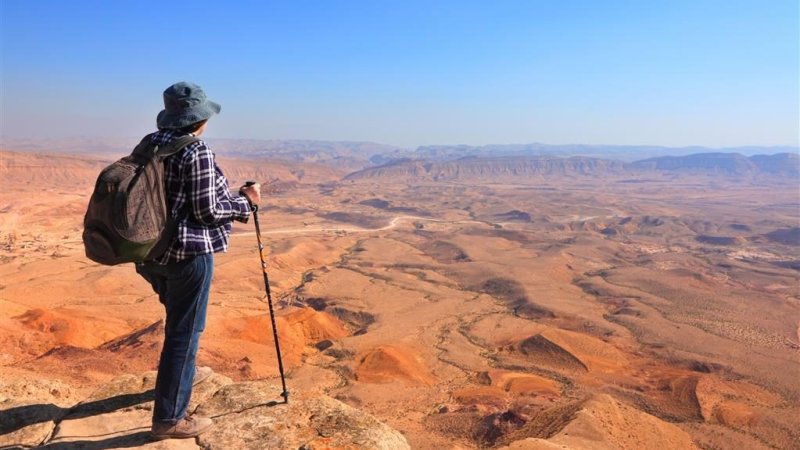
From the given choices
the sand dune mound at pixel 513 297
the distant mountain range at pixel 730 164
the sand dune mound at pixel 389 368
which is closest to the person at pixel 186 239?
the sand dune mound at pixel 389 368

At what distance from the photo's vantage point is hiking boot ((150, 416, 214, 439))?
302 cm

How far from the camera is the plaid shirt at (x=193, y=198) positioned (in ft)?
8.51

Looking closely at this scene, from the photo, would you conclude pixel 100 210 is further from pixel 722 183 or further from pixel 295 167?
pixel 722 183

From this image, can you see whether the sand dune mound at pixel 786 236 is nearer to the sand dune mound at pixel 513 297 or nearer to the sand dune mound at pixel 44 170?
the sand dune mound at pixel 513 297

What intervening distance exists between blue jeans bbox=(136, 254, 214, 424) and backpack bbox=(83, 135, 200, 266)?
0.24m

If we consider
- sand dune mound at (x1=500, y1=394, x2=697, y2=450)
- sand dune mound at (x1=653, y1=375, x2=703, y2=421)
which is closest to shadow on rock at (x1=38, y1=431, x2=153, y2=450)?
sand dune mound at (x1=500, y1=394, x2=697, y2=450)

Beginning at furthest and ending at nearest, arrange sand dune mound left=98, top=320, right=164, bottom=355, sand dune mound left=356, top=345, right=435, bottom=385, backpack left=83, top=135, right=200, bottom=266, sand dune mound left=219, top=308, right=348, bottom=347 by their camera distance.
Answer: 1. sand dune mound left=219, top=308, right=348, bottom=347
2. sand dune mound left=356, top=345, right=435, bottom=385
3. sand dune mound left=98, top=320, right=164, bottom=355
4. backpack left=83, top=135, right=200, bottom=266

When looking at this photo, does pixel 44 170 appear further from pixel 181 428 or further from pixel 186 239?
pixel 186 239

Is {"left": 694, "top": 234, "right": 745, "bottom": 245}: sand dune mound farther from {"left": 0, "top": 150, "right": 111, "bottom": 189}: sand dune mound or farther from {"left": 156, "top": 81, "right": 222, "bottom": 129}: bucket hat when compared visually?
{"left": 0, "top": 150, "right": 111, "bottom": 189}: sand dune mound

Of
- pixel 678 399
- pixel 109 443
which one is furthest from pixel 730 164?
pixel 109 443

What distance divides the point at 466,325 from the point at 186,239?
Answer: 19842mm

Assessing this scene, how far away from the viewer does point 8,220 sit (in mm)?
41562

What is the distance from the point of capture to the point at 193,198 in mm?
2607

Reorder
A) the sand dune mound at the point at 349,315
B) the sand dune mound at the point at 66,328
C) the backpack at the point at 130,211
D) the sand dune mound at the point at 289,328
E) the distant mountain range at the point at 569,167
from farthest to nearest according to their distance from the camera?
the distant mountain range at the point at 569,167 → the sand dune mound at the point at 349,315 → the sand dune mound at the point at 289,328 → the sand dune mound at the point at 66,328 → the backpack at the point at 130,211
